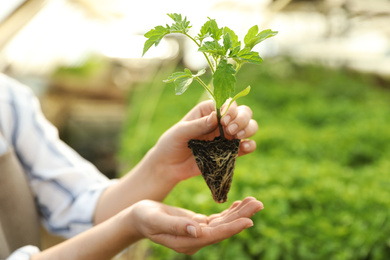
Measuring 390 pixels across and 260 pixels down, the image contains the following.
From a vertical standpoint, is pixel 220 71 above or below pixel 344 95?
above

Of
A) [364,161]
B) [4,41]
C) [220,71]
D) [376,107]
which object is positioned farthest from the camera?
[376,107]

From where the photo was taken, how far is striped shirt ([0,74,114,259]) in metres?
1.55

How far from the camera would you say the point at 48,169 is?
5.20ft

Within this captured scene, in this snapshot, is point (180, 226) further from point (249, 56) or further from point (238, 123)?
point (249, 56)

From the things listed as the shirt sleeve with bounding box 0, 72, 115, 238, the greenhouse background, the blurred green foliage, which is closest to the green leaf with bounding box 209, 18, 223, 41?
the shirt sleeve with bounding box 0, 72, 115, 238

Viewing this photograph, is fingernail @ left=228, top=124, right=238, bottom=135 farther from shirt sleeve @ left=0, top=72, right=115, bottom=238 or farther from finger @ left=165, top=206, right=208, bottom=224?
shirt sleeve @ left=0, top=72, right=115, bottom=238

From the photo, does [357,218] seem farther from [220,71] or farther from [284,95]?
[284,95]

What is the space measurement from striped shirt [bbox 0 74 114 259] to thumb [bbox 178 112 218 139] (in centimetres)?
55

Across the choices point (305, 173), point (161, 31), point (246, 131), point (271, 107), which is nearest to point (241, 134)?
point (246, 131)

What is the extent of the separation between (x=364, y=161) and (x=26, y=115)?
8.99 ft

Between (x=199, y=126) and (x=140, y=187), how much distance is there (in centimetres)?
39

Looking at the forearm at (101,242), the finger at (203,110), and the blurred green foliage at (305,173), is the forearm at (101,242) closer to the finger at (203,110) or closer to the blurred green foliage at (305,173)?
the finger at (203,110)

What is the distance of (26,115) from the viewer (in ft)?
5.16

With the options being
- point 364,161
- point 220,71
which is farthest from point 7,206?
point 364,161
